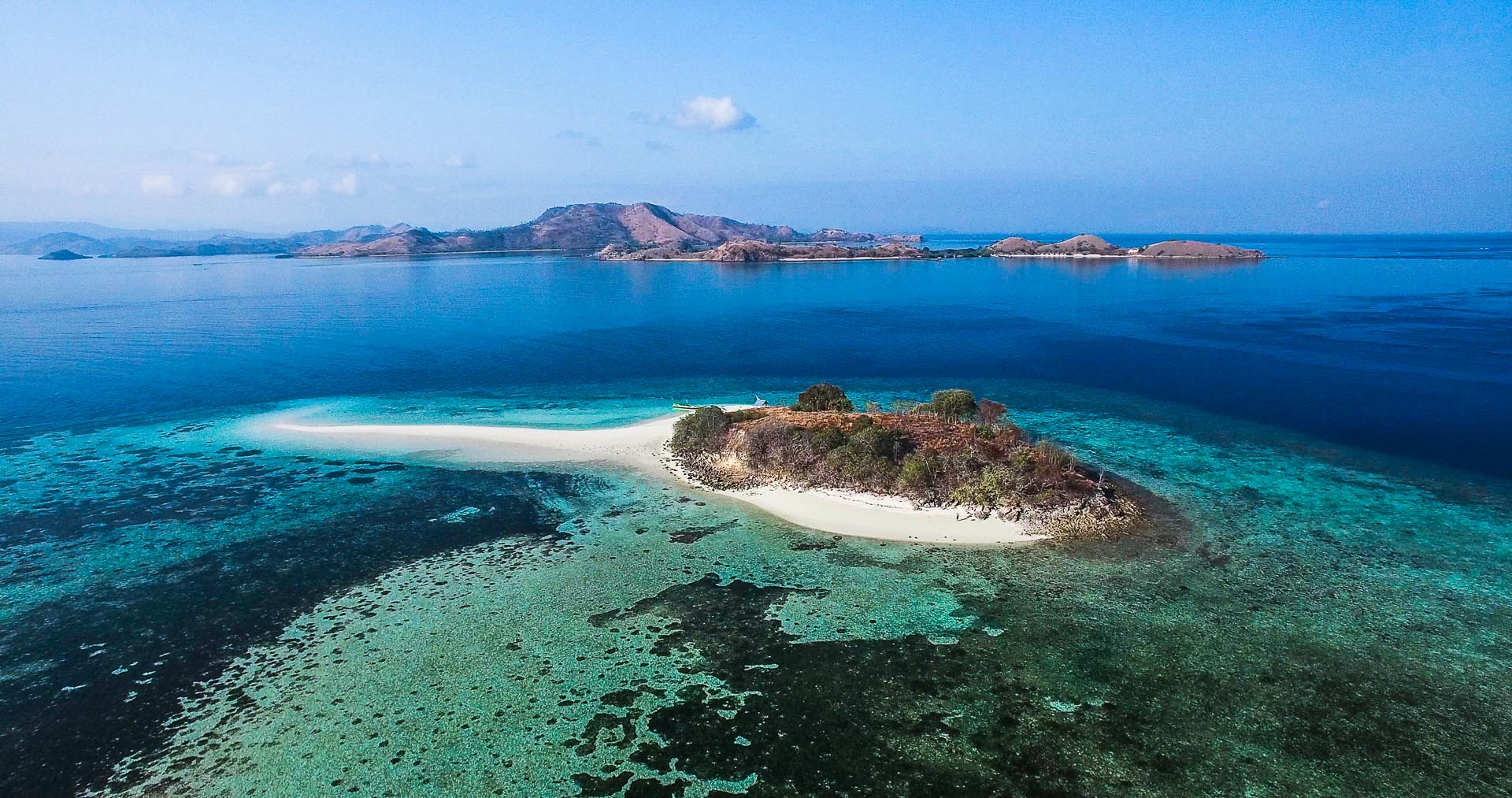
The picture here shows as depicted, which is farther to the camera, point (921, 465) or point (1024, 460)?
point (921, 465)

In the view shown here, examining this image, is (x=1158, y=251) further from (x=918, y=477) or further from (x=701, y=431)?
(x=918, y=477)

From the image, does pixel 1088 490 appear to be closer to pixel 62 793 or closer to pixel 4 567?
pixel 62 793

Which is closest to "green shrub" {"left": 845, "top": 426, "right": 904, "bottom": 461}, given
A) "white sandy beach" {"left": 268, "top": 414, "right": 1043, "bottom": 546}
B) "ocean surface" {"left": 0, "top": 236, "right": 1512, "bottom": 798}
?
"white sandy beach" {"left": 268, "top": 414, "right": 1043, "bottom": 546}

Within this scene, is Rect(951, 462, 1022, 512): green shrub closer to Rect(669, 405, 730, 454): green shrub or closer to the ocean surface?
the ocean surface

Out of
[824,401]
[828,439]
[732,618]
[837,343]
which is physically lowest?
[732,618]

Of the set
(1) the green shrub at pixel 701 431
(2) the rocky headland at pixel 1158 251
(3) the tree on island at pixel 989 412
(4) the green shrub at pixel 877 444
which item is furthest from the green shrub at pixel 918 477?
(2) the rocky headland at pixel 1158 251

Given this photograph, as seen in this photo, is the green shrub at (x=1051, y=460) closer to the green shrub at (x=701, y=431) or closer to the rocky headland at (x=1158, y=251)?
the green shrub at (x=701, y=431)

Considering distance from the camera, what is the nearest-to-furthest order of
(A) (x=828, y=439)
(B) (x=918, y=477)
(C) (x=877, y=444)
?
1. (B) (x=918, y=477)
2. (C) (x=877, y=444)
3. (A) (x=828, y=439)

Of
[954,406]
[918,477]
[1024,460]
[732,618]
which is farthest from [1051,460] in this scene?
[732,618]
